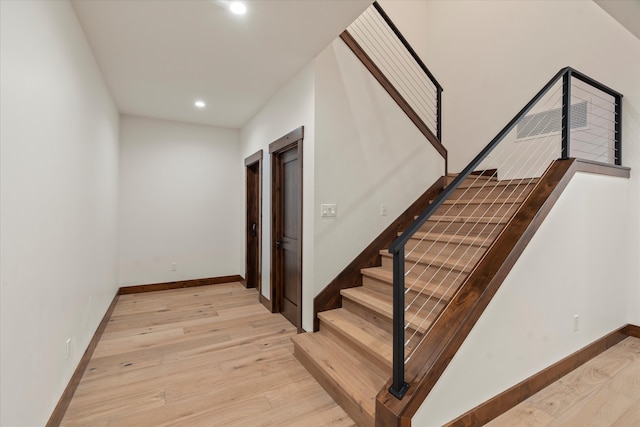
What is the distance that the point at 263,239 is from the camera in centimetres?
406

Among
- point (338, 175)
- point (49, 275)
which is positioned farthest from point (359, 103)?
point (49, 275)

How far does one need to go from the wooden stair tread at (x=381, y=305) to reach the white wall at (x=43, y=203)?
2119mm

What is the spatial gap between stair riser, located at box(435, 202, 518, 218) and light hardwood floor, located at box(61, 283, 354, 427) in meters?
2.14

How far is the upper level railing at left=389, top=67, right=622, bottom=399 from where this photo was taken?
167cm

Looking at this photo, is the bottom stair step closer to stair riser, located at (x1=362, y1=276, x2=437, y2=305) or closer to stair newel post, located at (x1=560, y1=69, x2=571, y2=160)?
stair riser, located at (x1=362, y1=276, x2=437, y2=305)

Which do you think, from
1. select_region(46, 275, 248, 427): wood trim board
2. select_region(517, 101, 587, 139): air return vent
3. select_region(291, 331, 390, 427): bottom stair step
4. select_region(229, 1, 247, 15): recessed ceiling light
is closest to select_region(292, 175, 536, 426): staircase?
select_region(291, 331, 390, 427): bottom stair step

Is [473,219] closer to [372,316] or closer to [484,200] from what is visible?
[484,200]

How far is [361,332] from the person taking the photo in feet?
7.80

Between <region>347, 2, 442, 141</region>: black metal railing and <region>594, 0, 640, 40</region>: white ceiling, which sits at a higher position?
<region>347, 2, 442, 141</region>: black metal railing

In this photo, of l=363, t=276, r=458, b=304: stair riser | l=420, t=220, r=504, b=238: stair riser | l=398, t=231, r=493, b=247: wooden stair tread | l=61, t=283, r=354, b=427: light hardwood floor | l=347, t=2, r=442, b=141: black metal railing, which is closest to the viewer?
l=61, t=283, r=354, b=427: light hardwood floor

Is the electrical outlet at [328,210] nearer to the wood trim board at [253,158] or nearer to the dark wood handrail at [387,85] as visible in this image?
the dark wood handrail at [387,85]

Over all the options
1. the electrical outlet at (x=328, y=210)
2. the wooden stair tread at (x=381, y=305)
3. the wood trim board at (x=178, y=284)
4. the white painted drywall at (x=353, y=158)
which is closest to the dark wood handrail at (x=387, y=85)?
the white painted drywall at (x=353, y=158)

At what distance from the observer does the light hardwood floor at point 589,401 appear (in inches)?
71.6

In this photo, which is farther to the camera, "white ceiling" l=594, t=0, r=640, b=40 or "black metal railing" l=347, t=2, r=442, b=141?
"black metal railing" l=347, t=2, r=442, b=141
